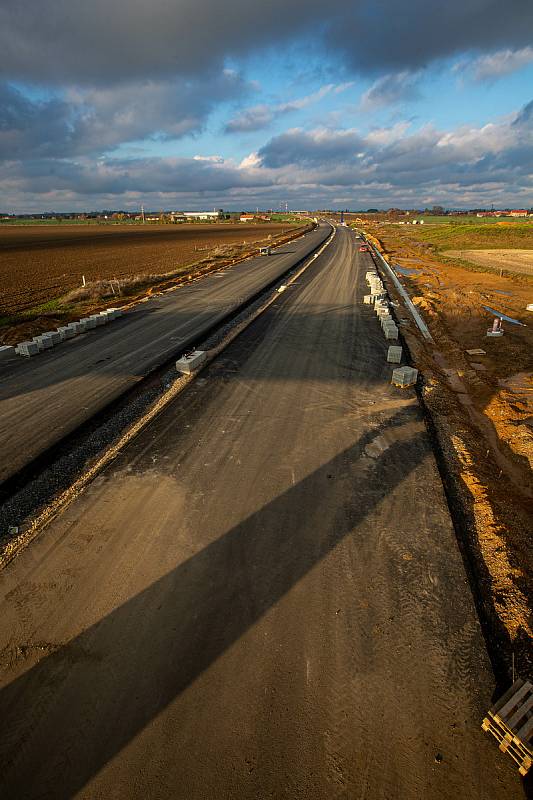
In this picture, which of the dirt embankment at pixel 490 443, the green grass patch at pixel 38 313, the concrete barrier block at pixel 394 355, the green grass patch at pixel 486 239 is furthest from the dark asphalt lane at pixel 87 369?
the green grass patch at pixel 486 239

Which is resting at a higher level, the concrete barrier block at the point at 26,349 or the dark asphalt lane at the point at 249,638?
the concrete barrier block at the point at 26,349

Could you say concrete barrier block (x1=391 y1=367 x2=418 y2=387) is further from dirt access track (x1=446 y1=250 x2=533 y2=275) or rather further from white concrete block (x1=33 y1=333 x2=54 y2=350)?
dirt access track (x1=446 y1=250 x2=533 y2=275)

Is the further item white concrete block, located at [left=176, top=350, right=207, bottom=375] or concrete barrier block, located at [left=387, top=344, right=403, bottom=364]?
concrete barrier block, located at [left=387, top=344, right=403, bottom=364]

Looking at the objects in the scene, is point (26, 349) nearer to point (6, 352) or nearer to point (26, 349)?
point (26, 349)

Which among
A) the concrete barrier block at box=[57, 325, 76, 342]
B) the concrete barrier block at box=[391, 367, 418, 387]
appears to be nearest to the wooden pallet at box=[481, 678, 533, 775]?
the concrete barrier block at box=[391, 367, 418, 387]

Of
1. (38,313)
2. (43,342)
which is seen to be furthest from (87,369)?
(38,313)

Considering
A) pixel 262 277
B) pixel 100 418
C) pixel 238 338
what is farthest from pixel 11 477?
pixel 262 277

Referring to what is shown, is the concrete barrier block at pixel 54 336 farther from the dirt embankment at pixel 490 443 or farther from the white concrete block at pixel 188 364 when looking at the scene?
the dirt embankment at pixel 490 443
